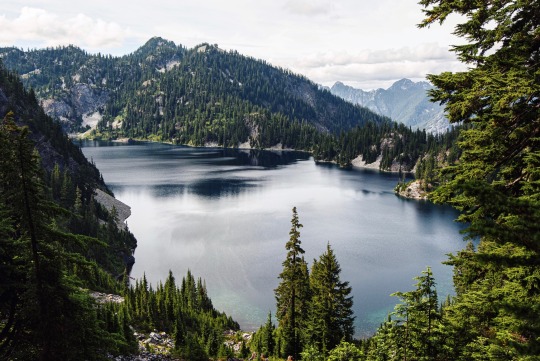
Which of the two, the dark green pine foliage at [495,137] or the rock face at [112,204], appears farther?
the rock face at [112,204]

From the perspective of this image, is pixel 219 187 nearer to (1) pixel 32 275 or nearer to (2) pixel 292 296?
(2) pixel 292 296

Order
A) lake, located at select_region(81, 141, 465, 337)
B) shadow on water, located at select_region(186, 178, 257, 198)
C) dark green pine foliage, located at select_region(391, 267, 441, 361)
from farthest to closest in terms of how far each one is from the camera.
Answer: shadow on water, located at select_region(186, 178, 257, 198), lake, located at select_region(81, 141, 465, 337), dark green pine foliage, located at select_region(391, 267, 441, 361)

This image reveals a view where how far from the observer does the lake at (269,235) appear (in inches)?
2670

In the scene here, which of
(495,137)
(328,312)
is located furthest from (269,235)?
(495,137)

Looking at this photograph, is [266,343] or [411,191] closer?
[266,343]

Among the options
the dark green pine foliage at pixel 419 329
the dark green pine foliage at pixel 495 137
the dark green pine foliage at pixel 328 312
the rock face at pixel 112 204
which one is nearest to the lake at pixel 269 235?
the rock face at pixel 112 204

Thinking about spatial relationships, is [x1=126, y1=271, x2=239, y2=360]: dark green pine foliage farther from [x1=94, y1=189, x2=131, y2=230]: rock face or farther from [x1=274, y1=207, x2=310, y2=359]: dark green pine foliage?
[x1=94, y1=189, x2=131, y2=230]: rock face

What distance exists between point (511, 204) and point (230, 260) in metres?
75.8

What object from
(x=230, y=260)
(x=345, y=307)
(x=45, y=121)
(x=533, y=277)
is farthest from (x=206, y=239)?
(x=533, y=277)

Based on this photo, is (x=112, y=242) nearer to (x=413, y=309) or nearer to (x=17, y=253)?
(x=17, y=253)

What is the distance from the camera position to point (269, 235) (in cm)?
9681

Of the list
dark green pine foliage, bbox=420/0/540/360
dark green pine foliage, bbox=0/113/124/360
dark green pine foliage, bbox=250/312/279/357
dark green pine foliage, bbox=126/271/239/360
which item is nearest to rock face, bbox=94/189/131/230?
dark green pine foliage, bbox=126/271/239/360

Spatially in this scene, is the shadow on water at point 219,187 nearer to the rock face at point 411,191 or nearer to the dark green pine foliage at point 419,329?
the rock face at point 411,191

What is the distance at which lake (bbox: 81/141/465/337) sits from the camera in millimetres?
67812
